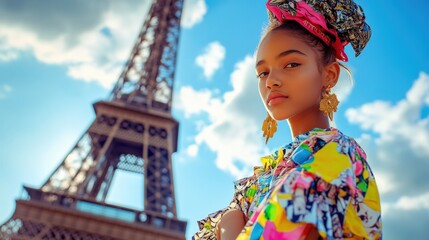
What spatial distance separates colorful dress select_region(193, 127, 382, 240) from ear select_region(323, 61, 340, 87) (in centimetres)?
30

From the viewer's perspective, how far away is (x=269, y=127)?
6.99 ft

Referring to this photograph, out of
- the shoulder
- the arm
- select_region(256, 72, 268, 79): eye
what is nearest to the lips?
select_region(256, 72, 268, 79): eye

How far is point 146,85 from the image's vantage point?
24.7 meters

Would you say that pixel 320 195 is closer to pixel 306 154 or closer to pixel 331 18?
pixel 306 154

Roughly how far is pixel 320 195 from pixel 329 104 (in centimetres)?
57


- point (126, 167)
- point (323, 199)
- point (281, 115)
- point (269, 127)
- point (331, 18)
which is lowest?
point (323, 199)

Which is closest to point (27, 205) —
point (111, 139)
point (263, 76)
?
point (111, 139)

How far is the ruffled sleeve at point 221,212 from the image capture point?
175 cm

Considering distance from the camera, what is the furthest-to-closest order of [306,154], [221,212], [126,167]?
[126,167], [221,212], [306,154]

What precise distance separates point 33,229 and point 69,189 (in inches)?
98.6

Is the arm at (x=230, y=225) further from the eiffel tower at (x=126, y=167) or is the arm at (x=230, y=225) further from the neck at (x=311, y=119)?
the eiffel tower at (x=126, y=167)

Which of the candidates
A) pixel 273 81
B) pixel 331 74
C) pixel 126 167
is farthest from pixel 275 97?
pixel 126 167

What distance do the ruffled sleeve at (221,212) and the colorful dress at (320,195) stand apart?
0.11 metres

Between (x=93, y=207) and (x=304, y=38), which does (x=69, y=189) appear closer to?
(x=93, y=207)
